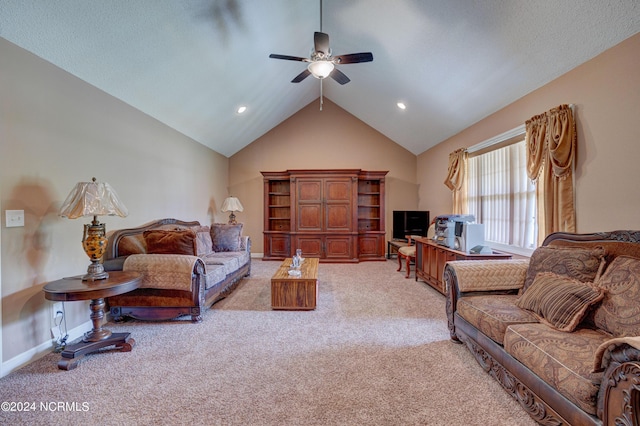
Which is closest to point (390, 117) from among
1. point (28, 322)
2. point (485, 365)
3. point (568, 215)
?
point (568, 215)

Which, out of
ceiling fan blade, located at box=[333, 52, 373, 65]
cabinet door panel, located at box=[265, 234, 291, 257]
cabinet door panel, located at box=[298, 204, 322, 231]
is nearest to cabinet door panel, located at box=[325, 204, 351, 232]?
cabinet door panel, located at box=[298, 204, 322, 231]

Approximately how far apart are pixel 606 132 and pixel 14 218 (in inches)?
194

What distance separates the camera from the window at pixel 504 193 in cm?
347

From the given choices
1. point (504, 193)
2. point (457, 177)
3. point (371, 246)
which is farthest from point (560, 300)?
point (371, 246)

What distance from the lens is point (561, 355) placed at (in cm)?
149

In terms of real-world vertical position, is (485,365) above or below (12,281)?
below

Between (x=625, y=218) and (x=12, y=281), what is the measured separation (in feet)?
16.2

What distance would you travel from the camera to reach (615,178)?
2.28 m

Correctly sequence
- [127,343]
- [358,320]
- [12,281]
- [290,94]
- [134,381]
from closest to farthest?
[134,381] < [12,281] < [127,343] < [358,320] < [290,94]

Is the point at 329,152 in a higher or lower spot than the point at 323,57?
lower

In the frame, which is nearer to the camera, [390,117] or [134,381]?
[134,381]

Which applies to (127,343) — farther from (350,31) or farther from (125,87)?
(350,31)

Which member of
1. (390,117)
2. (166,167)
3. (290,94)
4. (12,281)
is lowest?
(12,281)

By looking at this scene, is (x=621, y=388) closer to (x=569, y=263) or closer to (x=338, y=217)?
(x=569, y=263)
